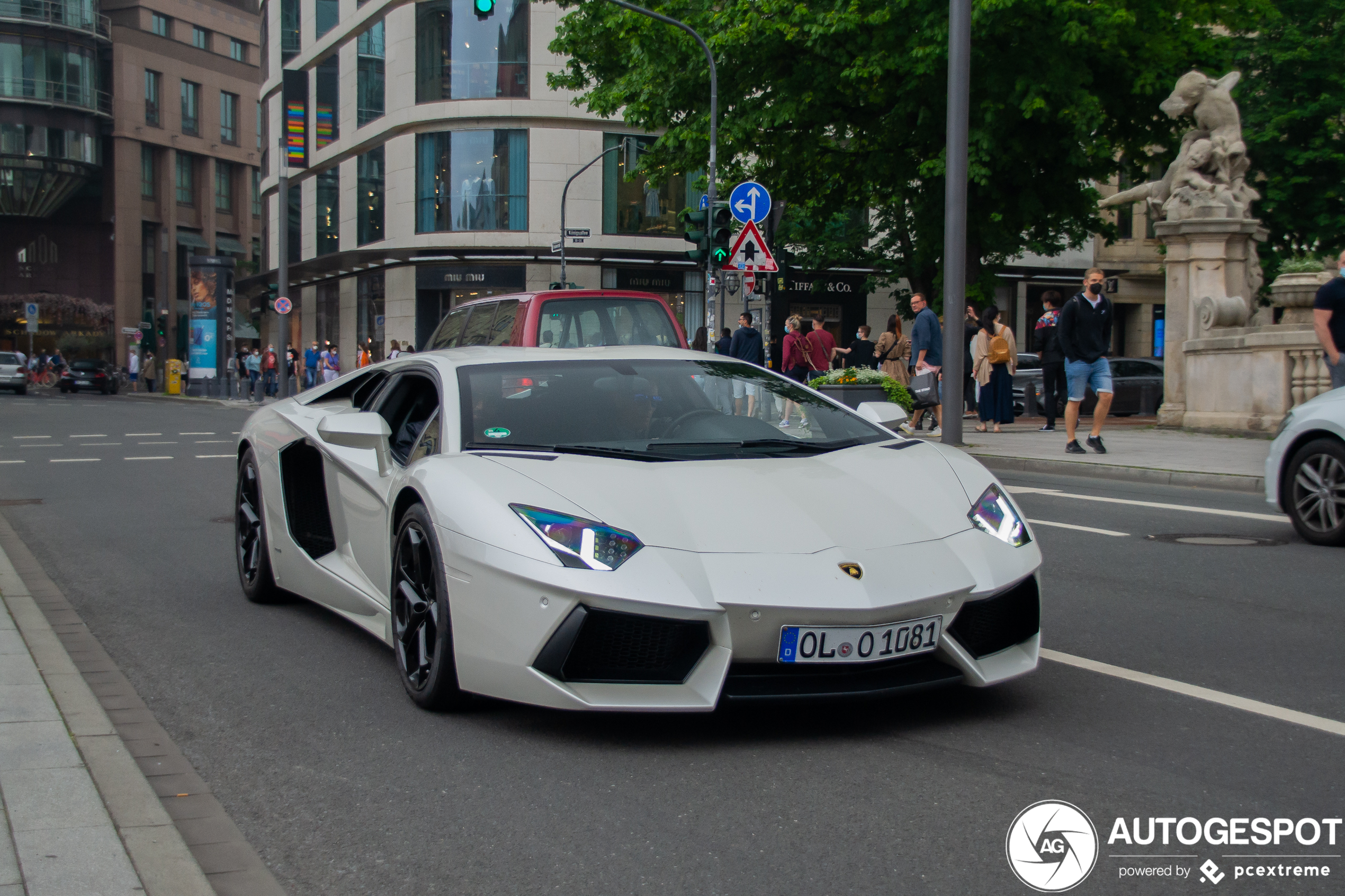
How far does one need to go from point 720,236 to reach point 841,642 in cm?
1579

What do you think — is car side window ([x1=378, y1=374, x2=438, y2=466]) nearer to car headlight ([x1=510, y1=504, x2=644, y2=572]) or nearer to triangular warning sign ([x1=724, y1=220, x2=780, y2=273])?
car headlight ([x1=510, y1=504, x2=644, y2=572])

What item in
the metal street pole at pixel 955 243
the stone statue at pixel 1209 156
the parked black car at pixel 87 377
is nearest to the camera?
the metal street pole at pixel 955 243

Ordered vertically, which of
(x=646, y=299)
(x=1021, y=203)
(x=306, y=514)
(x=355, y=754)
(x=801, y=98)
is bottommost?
(x=355, y=754)

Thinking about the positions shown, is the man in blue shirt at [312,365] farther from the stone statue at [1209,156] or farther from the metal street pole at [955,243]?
the metal street pole at [955,243]

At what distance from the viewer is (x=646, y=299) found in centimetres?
1282

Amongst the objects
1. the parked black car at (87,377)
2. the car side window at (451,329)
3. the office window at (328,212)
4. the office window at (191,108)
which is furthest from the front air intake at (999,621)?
the office window at (191,108)

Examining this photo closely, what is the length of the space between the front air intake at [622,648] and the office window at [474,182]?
1541 inches

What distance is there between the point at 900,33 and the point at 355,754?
18.2 metres

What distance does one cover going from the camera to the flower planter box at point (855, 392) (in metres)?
15.6

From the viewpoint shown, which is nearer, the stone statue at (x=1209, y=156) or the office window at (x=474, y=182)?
the stone statue at (x=1209, y=156)

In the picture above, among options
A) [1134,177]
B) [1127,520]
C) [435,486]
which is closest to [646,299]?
[1127,520]

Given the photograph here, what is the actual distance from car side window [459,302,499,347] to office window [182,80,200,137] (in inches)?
2934

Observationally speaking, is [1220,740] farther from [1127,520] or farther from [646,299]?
[646,299]

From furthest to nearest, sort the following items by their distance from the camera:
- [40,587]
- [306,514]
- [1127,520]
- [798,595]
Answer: [1127,520]
[40,587]
[306,514]
[798,595]
